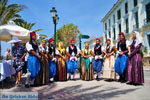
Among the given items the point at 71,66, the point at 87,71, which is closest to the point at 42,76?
the point at 71,66

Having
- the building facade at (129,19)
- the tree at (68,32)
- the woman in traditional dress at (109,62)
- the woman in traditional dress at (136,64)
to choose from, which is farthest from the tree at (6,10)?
the building facade at (129,19)

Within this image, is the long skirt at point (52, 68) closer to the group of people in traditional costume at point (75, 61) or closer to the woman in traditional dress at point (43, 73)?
the group of people in traditional costume at point (75, 61)

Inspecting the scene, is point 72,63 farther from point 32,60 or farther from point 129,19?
point 129,19

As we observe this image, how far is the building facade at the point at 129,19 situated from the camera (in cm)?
2034

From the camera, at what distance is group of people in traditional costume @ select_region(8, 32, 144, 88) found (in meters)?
4.98

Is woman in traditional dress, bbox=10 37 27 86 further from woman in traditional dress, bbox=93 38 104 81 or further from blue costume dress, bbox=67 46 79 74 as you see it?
woman in traditional dress, bbox=93 38 104 81

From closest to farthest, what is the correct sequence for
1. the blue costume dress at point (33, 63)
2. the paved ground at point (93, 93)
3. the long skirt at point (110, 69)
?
the paved ground at point (93, 93) → the blue costume dress at point (33, 63) → the long skirt at point (110, 69)

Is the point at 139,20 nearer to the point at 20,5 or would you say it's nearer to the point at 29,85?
the point at 20,5

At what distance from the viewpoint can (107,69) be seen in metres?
6.06

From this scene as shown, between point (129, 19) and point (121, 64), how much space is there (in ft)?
71.9

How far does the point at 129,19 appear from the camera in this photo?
82.4 ft

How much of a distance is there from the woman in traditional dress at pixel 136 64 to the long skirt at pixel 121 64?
23cm

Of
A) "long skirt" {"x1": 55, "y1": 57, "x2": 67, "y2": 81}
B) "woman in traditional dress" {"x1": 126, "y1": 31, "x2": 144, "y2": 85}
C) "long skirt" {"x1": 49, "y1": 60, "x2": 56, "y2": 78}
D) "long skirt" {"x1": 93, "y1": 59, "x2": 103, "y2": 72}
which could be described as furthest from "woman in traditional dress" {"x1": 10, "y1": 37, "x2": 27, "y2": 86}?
"woman in traditional dress" {"x1": 126, "y1": 31, "x2": 144, "y2": 85}

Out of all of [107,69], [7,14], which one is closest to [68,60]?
[107,69]
